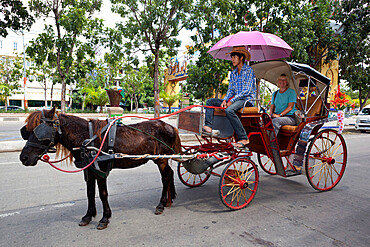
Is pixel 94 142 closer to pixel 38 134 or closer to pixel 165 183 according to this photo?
pixel 38 134

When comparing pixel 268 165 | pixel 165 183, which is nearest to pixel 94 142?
pixel 165 183

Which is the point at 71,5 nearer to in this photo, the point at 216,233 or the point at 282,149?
the point at 282,149

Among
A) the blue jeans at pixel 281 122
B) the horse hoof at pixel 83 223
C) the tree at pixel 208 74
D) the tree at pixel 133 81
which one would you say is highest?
the tree at pixel 133 81

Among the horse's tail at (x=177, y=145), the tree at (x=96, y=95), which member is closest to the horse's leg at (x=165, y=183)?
the horse's tail at (x=177, y=145)

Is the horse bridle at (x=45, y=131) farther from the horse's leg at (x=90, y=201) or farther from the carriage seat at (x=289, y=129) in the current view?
the carriage seat at (x=289, y=129)

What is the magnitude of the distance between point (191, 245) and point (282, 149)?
296cm

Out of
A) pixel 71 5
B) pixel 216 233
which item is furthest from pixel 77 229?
pixel 71 5

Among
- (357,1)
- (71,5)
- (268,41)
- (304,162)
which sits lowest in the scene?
(304,162)

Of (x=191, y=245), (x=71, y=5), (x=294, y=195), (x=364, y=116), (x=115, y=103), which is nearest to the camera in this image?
(x=191, y=245)

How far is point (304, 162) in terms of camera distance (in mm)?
4734

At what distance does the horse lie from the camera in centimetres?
306

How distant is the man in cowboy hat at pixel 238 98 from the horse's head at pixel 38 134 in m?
2.22

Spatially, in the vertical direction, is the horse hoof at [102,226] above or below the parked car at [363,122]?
below

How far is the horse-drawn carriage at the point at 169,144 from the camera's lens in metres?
3.18
